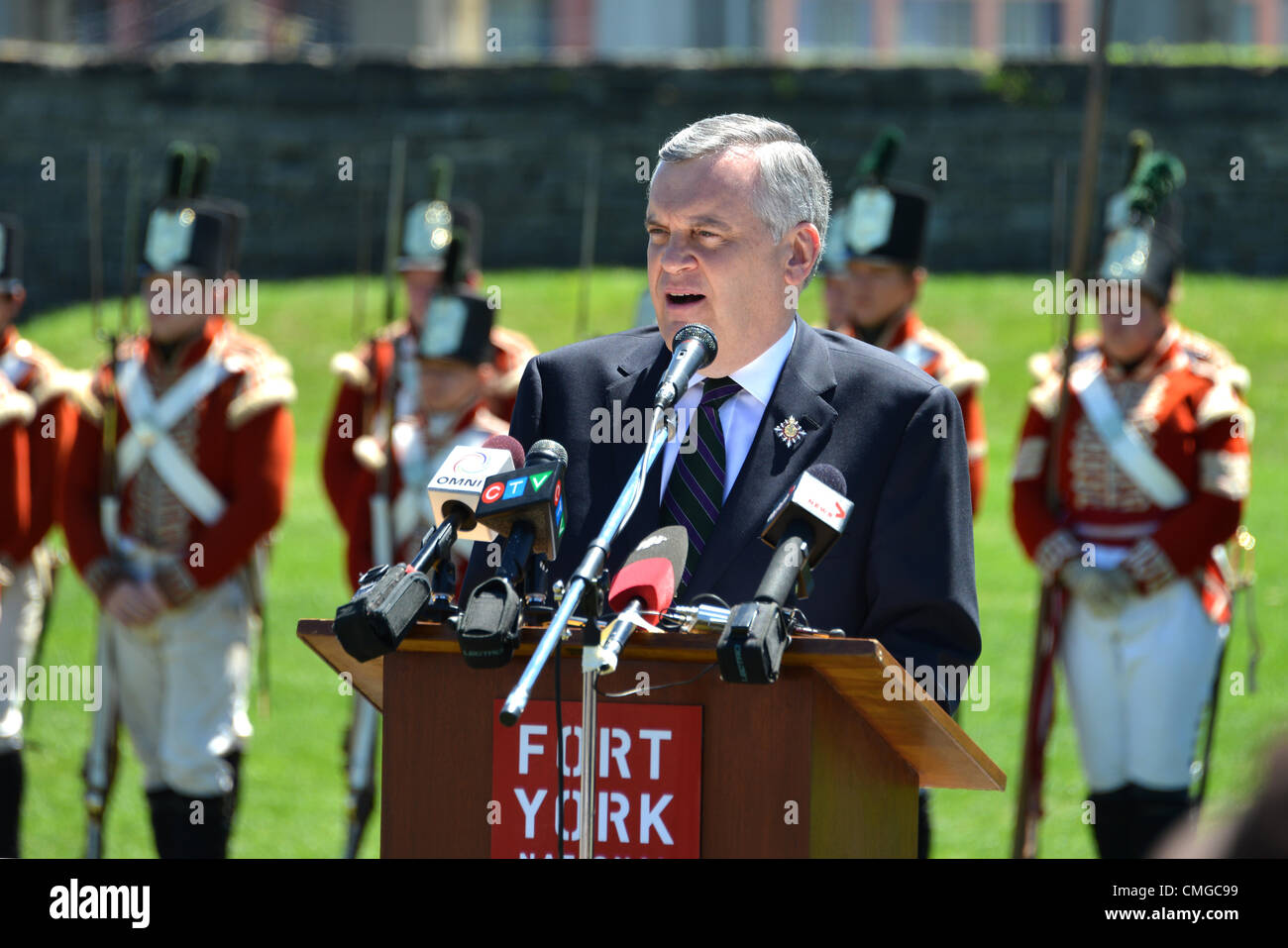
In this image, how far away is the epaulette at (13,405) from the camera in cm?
717

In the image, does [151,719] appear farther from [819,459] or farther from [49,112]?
[49,112]

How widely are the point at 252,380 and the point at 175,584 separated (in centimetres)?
82

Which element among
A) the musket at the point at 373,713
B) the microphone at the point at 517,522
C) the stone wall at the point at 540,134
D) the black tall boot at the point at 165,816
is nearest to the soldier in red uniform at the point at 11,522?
the black tall boot at the point at 165,816

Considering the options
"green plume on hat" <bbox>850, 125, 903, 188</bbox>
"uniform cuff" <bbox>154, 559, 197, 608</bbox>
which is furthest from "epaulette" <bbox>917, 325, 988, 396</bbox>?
"uniform cuff" <bbox>154, 559, 197, 608</bbox>

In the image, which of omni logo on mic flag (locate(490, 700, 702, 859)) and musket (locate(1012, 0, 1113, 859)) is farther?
musket (locate(1012, 0, 1113, 859))

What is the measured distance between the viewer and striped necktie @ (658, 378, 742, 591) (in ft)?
10.3

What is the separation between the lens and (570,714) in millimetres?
2641

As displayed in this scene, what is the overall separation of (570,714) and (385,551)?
472 centimetres

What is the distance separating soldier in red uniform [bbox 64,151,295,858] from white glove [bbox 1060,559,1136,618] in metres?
2.89

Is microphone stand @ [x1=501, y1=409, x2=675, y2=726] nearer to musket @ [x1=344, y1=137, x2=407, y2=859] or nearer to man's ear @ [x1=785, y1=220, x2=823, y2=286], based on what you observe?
man's ear @ [x1=785, y1=220, x2=823, y2=286]

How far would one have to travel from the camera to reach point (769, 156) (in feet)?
10.5

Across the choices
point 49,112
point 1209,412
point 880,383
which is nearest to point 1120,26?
point 49,112

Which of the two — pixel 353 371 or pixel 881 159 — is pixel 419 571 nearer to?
pixel 881 159

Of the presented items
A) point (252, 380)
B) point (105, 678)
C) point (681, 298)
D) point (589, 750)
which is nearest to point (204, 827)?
point (105, 678)
